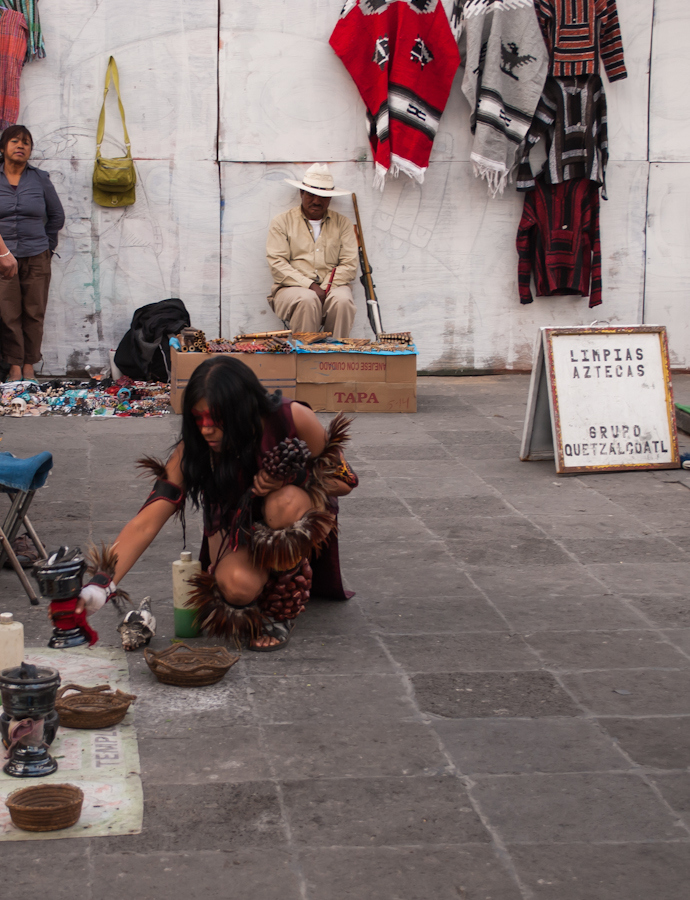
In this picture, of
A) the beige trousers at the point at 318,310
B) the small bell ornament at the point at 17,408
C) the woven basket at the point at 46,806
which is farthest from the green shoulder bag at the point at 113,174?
the woven basket at the point at 46,806

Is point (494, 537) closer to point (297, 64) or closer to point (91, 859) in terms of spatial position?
point (91, 859)

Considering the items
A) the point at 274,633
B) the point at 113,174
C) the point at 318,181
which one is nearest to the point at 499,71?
the point at 318,181

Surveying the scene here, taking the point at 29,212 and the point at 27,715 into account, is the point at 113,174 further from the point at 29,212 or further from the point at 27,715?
the point at 27,715

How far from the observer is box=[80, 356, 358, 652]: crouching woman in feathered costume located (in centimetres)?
356

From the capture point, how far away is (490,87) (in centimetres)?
883

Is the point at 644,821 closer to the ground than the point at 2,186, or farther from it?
closer to the ground

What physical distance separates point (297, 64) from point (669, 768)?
7349 mm

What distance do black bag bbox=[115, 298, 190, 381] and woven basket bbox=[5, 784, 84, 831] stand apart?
6.19 metres

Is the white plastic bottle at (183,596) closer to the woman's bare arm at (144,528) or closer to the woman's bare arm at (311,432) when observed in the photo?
the woman's bare arm at (144,528)

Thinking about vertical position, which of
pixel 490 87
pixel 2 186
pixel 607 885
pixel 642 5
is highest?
pixel 642 5

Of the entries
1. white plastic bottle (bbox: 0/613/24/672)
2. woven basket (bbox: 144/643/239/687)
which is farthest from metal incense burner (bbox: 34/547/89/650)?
woven basket (bbox: 144/643/239/687)

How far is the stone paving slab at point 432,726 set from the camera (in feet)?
7.93

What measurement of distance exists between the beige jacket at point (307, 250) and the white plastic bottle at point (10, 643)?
19.1 feet

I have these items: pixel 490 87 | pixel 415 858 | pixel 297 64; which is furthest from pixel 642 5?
pixel 415 858
